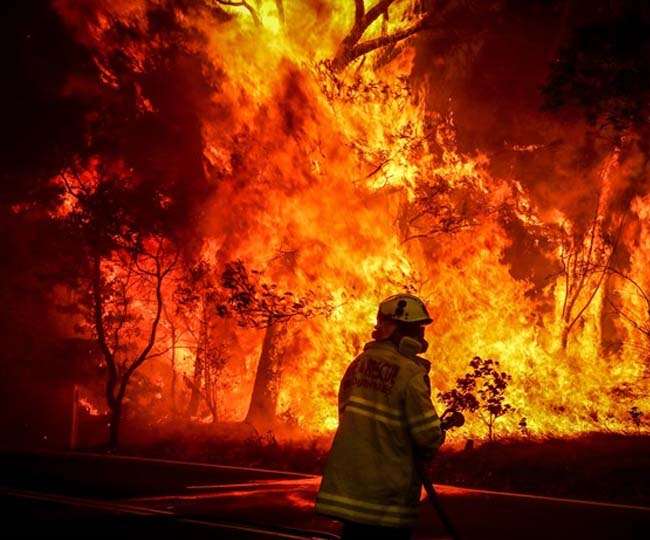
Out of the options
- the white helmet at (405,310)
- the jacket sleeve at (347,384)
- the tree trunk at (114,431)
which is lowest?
the jacket sleeve at (347,384)

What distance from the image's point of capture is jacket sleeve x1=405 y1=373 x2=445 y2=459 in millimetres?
3600

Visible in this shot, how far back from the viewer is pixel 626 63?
30.9 ft

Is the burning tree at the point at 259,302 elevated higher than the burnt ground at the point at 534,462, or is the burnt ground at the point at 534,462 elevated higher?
the burning tree at the point at 259,302

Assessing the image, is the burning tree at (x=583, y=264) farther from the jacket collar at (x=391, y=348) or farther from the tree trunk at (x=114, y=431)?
the jacket collar at (x=391, y=348)

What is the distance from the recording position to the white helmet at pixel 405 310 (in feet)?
12.4

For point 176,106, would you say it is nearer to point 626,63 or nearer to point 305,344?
point 305,344

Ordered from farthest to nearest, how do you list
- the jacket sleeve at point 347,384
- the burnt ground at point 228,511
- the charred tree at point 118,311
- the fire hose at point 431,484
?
1. the charred tree at point 118,311
2. the burnt ground at point 228,511
3. the jacket sleeve at point 347,384
4. the fire hose at point 431,484

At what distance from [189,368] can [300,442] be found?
9.36 m

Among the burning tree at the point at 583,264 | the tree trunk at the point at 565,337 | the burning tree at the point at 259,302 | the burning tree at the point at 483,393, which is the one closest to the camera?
the burning tree at the point at 483,393

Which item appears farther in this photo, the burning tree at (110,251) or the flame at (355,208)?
the burning tree at (110,251)

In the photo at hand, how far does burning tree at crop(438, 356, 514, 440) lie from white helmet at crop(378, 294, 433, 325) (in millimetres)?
7189

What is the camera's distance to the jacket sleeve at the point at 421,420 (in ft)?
11.8

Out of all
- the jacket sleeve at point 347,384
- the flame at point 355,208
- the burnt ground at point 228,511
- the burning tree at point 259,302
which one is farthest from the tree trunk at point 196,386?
the jacket sleeve at point 347,384

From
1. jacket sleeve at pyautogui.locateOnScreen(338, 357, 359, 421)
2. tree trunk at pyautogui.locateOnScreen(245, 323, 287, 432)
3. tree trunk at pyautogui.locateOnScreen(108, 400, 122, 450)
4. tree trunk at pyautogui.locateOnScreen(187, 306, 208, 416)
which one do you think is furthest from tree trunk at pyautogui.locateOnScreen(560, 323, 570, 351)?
jacket sleeve at pyautogui.locateOnScreen(338, 357, 359, 421)
